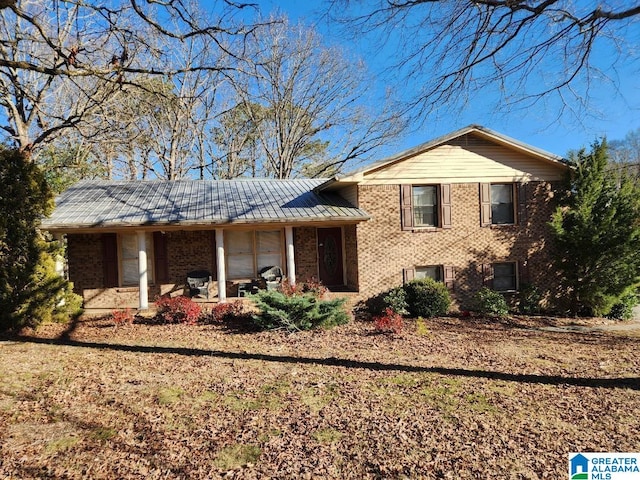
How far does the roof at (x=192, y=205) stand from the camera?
10.5 metres

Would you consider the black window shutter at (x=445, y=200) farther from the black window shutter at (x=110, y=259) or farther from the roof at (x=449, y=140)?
the black window shutter at (x=110, y=259)

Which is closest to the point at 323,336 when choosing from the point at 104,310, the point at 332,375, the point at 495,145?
the point at 332,375

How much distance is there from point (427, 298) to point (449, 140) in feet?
16.0

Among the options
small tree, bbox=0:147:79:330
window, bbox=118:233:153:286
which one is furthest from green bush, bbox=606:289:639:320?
small tree, bbox=0:147:79:330

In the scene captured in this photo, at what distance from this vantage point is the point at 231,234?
12.8m

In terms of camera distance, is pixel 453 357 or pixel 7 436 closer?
pixel 7 436

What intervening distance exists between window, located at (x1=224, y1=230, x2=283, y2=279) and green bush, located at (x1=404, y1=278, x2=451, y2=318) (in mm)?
4476

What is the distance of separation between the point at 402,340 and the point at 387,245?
4000 millimetres

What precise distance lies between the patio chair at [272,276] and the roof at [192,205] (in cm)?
206

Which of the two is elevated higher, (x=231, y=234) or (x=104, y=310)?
(x=231, y=234)

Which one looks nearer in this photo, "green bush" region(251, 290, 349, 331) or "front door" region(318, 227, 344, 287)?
"green bush" region(251, 290, 349, 331)

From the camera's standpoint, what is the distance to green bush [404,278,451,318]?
10.8 metres

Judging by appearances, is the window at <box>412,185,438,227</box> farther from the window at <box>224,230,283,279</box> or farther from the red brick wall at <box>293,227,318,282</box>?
the window at <box>224,230,283,279</box>

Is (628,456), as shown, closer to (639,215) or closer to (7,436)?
(7,436)
